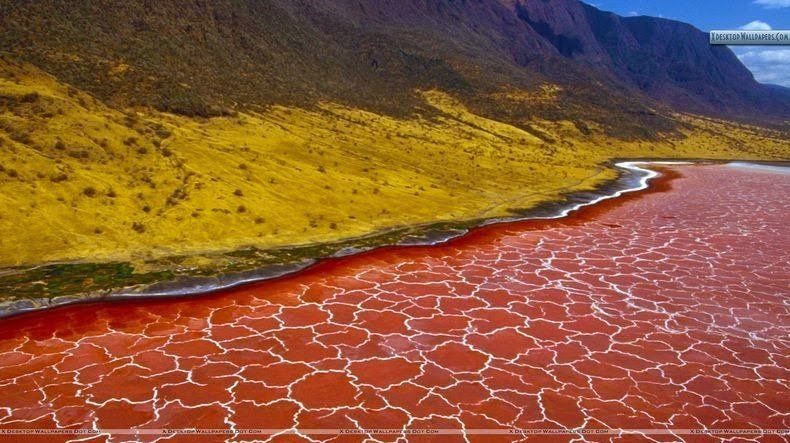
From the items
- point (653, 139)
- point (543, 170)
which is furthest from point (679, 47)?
point (543, 170)

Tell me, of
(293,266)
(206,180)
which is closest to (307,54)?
(206,180)

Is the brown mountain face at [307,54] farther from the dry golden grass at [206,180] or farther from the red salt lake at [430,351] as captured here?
the red salt lake at [430,351]

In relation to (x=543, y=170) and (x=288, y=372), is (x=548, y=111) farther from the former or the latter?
(x=288, y=372)

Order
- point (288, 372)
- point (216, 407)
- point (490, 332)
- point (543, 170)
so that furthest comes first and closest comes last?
point (543, 170) < point (490, 332) < point (288, 372) < point (216, 407)

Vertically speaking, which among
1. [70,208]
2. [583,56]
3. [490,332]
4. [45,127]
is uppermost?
[583,56]

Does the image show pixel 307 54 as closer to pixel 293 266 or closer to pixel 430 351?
pixel 293 266

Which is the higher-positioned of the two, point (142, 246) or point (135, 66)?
point (135, 66)

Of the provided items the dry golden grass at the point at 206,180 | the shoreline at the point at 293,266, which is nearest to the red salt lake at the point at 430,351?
the shoreline at the point at 293,266

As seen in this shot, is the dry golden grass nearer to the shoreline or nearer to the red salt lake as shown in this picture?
the shoreline
